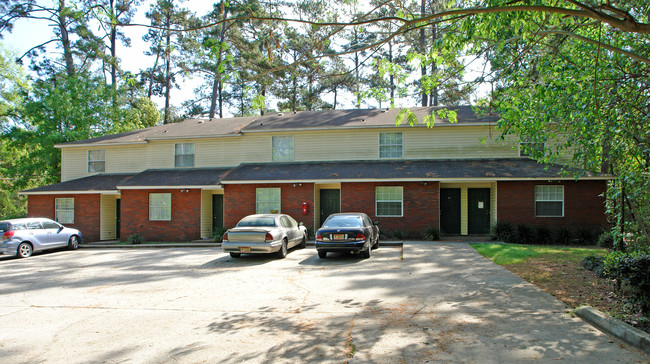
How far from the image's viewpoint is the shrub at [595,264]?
30.1ft

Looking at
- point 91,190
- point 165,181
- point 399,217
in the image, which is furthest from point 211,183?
point 399,217

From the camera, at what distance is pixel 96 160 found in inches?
966

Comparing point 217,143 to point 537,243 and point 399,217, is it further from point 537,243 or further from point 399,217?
point 537,243

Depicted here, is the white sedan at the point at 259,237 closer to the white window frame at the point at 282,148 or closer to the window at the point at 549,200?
the white window frame at the point at 282,148

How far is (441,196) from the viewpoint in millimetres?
19703

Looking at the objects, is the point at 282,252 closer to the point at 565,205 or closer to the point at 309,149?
the point at 309,149

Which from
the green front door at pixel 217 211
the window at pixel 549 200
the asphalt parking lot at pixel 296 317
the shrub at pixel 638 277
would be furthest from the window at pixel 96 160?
the shrub at pixel 638 277

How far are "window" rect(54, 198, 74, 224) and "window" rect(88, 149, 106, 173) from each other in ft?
9.19

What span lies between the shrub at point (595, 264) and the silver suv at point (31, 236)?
18715 millimetres

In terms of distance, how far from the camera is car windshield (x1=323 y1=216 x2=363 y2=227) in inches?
521

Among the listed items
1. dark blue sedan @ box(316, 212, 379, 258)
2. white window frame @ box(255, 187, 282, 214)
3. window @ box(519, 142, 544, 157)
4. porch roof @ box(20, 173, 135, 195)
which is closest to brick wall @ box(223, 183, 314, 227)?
white window frame @ box(255, 187, 282, 214)

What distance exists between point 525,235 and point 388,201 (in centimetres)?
588

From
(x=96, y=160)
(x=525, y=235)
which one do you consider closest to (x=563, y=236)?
(x=525, y=235)

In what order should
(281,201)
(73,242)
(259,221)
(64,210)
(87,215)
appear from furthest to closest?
(64,210) → (87,215) → (281,201) → (73,242) → (259,221)
